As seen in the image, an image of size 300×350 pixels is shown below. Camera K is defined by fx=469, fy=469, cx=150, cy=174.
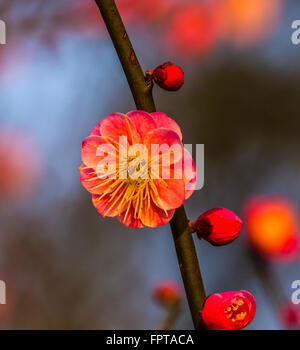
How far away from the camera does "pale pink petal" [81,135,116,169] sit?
27.9 inches

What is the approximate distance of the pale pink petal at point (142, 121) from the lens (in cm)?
64

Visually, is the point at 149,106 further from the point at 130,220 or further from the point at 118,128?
the point at 130,220

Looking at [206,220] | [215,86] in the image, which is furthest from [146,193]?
[215,86]

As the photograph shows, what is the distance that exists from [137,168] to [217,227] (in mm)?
162

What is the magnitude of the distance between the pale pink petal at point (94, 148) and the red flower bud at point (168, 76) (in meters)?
0.12

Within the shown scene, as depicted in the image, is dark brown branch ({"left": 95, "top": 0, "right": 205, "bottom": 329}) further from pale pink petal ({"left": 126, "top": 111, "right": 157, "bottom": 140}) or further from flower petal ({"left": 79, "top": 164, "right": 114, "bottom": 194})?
flower petal ({"left": 79, "top": 164, "right": 114, "bottom": 194})

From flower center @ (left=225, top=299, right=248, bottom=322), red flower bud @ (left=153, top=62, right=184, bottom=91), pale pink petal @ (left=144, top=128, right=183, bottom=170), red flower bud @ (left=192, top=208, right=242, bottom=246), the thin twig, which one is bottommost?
the thin twig

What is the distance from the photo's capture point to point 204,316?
0.60 m

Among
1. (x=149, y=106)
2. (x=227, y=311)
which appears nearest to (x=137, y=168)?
(x=149, y=106)

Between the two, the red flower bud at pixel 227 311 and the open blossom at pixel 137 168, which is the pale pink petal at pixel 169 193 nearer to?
the open blossom at pixel 137 168

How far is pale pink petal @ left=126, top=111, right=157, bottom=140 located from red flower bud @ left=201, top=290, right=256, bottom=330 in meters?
0.24

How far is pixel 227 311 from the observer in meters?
0.61

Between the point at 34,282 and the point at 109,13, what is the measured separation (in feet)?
6.75

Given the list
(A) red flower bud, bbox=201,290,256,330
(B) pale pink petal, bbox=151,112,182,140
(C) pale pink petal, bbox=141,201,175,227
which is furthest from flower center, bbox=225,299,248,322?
(B) pale pink petal, bbox=151,112,182,140
